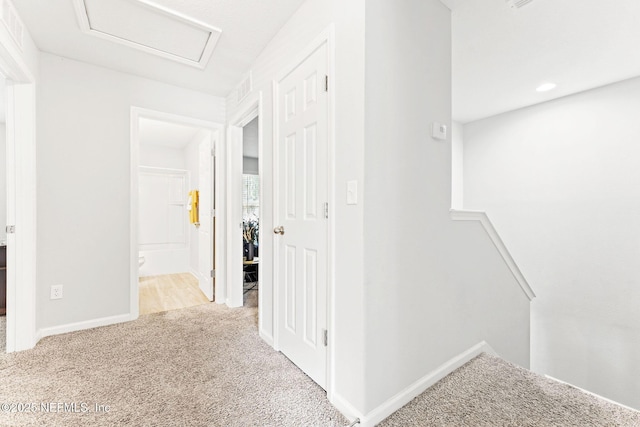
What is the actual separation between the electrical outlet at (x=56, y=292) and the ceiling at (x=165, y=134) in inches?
91.1

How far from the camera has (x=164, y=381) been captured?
5.72 ft

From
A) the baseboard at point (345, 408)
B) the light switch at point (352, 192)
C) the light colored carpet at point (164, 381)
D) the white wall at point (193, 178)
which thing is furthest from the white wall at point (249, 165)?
the baseboard at point (345, 408)

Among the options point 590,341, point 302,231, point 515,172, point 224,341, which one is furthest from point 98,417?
point 515,172

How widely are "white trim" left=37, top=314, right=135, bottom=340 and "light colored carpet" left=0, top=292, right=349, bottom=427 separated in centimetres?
9

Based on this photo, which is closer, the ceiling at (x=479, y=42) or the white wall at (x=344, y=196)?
the white wall at (x=344, y=196)

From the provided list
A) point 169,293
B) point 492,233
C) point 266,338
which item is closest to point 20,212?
point 169,293

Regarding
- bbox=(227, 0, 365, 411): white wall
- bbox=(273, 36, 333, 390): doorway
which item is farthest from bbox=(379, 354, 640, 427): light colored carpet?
bbox=(273, 36, 333, 390): doorway

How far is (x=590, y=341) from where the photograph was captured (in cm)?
311

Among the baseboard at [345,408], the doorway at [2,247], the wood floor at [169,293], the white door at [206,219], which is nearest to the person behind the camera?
the baseboard at [345,408]

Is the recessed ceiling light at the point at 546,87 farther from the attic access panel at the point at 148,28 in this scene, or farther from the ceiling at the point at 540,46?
the attic access panel at the point at 148,28

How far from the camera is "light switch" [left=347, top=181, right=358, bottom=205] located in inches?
55.8

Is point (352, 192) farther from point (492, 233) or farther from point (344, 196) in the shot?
point (492, 233)

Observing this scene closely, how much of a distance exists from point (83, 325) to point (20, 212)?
112 centimetres

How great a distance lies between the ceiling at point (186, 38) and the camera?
6.23ft
